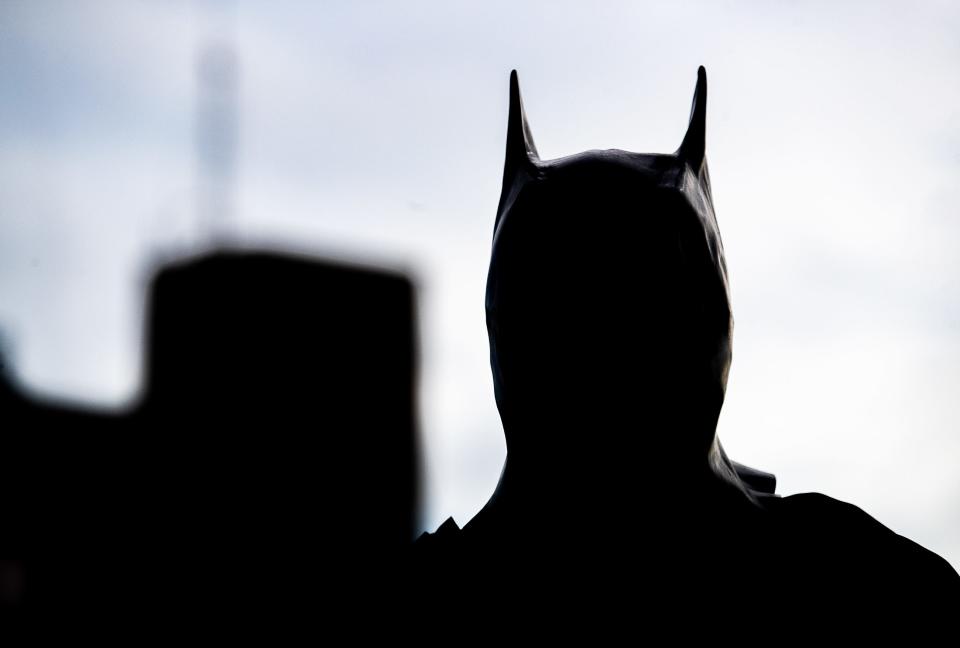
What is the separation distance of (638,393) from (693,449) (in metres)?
0.35

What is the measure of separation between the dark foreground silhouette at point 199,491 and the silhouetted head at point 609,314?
0.96m

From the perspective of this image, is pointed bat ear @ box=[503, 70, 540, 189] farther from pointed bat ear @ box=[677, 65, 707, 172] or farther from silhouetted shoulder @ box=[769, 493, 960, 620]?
silhouetted shoulder @ box=[769, 493, 960, 620]

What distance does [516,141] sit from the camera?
15.2ft

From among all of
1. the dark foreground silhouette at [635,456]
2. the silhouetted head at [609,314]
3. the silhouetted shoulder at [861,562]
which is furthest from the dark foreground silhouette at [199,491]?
the silhouetted shoulder at [861,562]

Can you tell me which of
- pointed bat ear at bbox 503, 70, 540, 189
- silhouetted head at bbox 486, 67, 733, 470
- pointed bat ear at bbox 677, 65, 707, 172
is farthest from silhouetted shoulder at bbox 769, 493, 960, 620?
pointed bat ear at bbox 503, 70, 540, 189

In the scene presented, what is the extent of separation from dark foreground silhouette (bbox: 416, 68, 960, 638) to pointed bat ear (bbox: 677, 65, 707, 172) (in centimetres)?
30

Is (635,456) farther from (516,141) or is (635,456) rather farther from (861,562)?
(516,141)

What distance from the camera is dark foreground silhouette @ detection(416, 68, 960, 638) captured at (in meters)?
3.94

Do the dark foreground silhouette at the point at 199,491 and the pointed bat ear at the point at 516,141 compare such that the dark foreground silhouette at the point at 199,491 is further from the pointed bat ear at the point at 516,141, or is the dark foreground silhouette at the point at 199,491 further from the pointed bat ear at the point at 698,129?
the pointed bat ear at the point at 698,129

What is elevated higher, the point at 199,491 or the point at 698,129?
the point at 698,129

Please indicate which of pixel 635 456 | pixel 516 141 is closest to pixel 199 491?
pixel 516 141

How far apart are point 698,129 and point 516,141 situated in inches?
28.1

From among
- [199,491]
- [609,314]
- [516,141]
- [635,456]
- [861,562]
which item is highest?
[516,141]

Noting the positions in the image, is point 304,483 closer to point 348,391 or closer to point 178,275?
point 178,275
